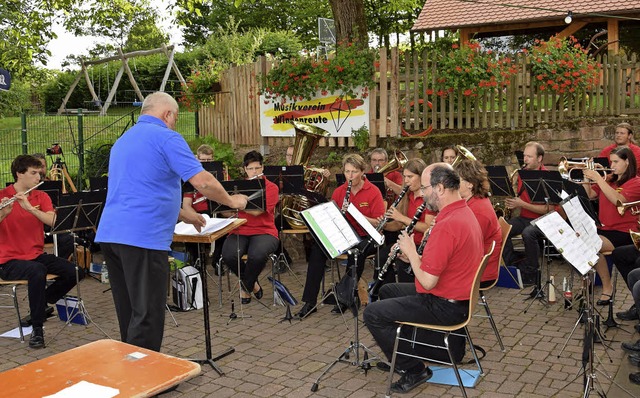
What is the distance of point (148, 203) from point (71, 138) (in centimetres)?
1037

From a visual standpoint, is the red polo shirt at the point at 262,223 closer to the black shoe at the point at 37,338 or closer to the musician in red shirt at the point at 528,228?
the black shoe at the point at 37,338

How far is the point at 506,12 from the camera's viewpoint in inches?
727

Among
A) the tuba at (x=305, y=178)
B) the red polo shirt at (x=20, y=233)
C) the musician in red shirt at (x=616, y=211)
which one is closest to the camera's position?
the red polo shirt at (x=20, y=233)

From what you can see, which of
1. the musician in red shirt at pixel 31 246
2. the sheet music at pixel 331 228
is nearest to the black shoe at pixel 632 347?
the sheet music at pixel 331 228

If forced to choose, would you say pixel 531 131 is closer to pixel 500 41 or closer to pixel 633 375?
pixel 633 375

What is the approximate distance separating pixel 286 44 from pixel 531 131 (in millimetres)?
11936

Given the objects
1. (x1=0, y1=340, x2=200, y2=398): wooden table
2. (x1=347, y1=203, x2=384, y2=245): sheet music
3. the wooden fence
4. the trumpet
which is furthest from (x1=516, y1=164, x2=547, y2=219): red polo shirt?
(x1=0, y1=340, x2=200, y2=398): wooden table

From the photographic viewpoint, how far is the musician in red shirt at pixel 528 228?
7707mm

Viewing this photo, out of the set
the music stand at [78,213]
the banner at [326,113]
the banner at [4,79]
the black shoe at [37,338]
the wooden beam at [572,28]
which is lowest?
the black shoe at [37,338]

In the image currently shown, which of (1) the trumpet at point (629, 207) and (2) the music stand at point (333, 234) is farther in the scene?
(1) the trumpet at point (629, 207)

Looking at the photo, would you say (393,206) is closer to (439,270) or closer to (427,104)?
(439,270)

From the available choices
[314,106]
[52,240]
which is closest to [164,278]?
[52,240]

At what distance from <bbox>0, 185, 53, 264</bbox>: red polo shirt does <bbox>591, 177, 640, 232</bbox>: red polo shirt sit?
5.62m

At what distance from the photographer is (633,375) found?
4969 mm
